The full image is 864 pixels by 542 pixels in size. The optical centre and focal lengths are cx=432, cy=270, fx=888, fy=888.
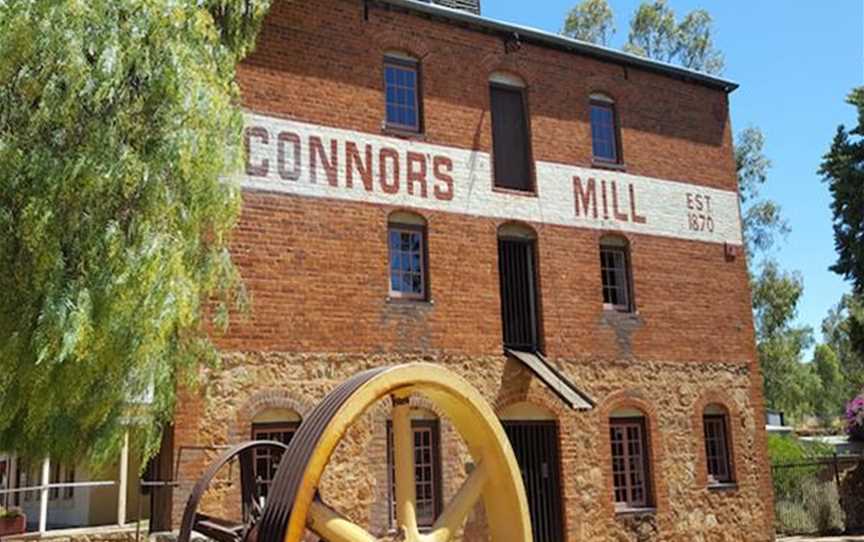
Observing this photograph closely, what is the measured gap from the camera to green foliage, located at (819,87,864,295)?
2553 cm

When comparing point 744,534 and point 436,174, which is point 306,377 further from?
point 744,534

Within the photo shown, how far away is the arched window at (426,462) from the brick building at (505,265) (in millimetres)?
34

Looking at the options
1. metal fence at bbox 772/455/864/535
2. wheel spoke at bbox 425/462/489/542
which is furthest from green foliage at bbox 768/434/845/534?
wheel spoke at bbox 425/462/489/542

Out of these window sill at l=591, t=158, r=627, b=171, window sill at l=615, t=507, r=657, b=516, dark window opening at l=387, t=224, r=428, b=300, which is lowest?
window sill at l=615, t=507, r=657, b=516

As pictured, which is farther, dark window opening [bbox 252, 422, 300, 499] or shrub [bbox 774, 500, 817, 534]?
shrub [bbox 774, 500, 817, 534]

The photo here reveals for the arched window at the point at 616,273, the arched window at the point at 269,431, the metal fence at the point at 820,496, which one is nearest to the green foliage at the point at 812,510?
the metal fence at the point at 820,496

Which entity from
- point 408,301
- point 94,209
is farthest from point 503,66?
point 94,209

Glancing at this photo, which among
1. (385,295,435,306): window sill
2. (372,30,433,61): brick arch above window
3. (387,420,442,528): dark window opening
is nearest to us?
(387,420,442,528): dark window opening

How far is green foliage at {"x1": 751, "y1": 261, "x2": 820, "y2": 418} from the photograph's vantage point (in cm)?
3525

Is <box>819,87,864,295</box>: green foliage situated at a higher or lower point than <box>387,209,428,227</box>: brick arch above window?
higher

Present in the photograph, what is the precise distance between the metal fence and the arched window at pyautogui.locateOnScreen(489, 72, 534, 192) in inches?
429

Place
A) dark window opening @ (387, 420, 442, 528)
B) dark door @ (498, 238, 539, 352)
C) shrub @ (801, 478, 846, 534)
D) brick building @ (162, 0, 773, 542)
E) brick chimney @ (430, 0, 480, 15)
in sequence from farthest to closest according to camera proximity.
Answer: shrub @ (801, 478, 846, 534)
brick chimney @ (430, 0, 480, 15)
dark door @ (498, 238, 539, 352)
dark window opening @ (387, 420, 442, 528)
brick building @ (162, 0, 773, 542)

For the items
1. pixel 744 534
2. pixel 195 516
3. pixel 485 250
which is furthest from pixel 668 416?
pixel 195 516

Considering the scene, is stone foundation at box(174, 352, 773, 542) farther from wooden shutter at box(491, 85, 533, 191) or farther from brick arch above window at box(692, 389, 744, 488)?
wooden shutter at box(491, 85, 533, 191)
